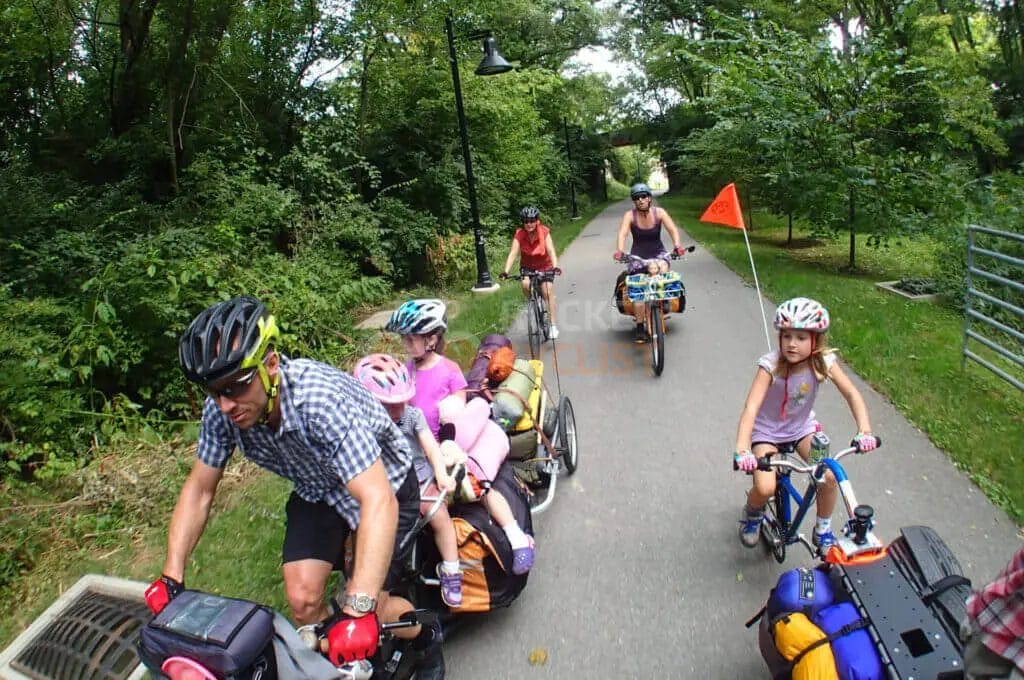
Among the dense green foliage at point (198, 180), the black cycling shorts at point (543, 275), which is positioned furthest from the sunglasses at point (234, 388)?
the black cycling shorts at point (543, 275)

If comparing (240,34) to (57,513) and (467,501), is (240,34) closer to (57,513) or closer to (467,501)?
(57,513)

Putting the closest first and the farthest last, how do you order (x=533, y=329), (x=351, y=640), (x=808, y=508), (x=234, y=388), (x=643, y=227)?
(x=351, y=640)
(x=234, y=388)
(x=808, y=508)
(x=643, y=227)
(x=533, y=329)

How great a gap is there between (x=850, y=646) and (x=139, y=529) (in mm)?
4835

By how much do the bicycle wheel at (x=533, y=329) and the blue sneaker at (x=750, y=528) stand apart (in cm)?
456

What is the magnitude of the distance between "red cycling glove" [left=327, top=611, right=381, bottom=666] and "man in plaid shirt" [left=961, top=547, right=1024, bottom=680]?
67.9 inches

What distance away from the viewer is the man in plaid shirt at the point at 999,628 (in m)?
1.57

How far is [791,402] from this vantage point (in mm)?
3730

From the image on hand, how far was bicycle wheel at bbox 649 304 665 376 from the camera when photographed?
725 centimetres

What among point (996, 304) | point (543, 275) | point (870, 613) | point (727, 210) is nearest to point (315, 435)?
point (870, 613)

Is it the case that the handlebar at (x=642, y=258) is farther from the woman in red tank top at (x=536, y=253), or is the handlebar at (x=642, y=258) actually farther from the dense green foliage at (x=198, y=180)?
the dense green foliage at (x=198, y=180)

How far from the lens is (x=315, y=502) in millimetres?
2727

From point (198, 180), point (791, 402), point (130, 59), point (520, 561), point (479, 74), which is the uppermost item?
point (130, 59)

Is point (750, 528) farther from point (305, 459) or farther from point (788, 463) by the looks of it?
point (305, 459)

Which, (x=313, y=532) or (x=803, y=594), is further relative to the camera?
(x=313, y=532)
